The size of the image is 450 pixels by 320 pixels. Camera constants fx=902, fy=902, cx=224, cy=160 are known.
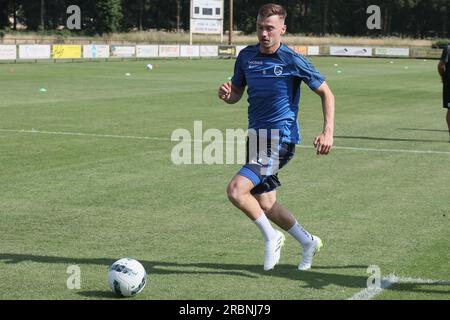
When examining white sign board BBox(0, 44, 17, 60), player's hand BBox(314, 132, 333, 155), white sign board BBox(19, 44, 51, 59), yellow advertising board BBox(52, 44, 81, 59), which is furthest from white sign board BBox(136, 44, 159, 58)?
player's hand BBox(314, 132, 333, 155)

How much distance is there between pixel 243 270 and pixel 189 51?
60907 millimetres

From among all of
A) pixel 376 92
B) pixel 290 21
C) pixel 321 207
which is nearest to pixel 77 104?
pixel 376 92

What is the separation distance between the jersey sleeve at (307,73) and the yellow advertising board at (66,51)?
160 feet

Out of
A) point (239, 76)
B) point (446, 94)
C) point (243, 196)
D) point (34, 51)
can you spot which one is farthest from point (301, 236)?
point (34, 51)

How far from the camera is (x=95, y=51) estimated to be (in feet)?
194

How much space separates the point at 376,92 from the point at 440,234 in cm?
2507

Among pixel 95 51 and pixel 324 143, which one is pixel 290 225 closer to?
pixel 324 143

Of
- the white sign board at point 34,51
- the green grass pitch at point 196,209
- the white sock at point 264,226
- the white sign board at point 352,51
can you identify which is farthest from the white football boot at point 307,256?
the white sign board at point 352,51

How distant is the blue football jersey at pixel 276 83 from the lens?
762 cm

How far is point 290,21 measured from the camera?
133 m

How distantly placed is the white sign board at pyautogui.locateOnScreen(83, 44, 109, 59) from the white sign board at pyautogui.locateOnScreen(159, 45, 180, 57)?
576 centimetres

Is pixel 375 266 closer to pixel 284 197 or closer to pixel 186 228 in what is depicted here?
pixel 186 228

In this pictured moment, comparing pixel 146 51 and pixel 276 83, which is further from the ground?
pixel 276 83

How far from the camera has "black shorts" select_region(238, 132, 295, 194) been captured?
767cm
